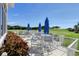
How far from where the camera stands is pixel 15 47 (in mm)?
6723

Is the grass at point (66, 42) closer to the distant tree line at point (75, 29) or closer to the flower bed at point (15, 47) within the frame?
the distant tree line at point (75, 29)

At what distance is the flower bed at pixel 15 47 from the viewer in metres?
6.63

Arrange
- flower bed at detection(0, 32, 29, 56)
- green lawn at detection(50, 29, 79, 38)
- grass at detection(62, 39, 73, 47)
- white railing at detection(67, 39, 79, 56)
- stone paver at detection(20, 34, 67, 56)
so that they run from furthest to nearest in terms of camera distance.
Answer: green lawn at detection(50, 29, 79, 38) < grass at detection(62, 39, 73, 47) < stone paver at detection(20, 34, 67, 56) < flower bed at detection(0, 32, 29, 56) < white railing at detection(67, 39, 79, 56)

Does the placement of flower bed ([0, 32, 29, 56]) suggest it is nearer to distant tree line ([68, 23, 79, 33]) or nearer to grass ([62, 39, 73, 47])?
grass ([62, 39, 73, 47])

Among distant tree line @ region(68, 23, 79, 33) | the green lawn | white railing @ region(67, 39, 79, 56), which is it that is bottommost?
white railing @ region(67, 39, 79, 56)

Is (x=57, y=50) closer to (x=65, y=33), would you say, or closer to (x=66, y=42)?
(x=66, y=42)

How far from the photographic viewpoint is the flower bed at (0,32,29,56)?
6.63 m

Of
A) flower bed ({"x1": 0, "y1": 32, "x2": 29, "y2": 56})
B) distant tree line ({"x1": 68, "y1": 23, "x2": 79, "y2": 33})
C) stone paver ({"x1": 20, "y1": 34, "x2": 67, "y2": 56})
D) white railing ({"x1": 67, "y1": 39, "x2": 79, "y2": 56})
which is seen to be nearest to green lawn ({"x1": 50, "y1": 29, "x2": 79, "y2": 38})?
distant tree line ({"x1": 68, "y1": 23, "x2": 79, "y2": 33})

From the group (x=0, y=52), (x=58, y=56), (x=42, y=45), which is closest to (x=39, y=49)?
(x=42, y=45)

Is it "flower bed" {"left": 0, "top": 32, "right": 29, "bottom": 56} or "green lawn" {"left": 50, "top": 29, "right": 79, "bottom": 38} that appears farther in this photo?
"green lawn" {"left": 50, "top": 29, "right": 79, "bottom": 38}

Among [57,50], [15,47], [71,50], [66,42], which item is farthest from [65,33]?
[15,47]

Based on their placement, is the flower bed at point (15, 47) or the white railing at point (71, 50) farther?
the flower bed at point (15, 47)

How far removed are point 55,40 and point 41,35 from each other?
402mm

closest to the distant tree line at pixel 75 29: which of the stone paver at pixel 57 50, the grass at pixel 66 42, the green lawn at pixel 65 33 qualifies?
the green lawn at pixel 65 33
